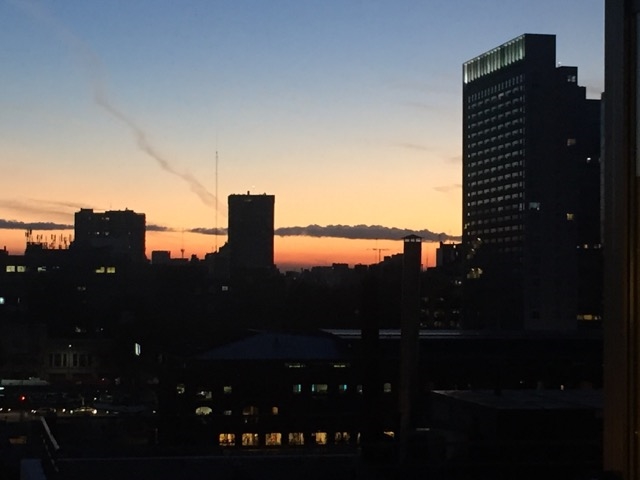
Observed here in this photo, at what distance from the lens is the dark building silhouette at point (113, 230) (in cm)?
4262

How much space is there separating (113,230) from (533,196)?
2093 cm

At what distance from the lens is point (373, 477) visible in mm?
4359

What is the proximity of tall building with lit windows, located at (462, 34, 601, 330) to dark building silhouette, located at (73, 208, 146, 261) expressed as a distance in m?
15.4

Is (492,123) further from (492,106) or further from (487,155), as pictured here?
(487,155)

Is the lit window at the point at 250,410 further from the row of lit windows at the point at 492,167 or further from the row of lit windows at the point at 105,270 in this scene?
the row of lit windows at the point at 492,167

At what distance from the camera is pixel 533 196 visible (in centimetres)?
3288

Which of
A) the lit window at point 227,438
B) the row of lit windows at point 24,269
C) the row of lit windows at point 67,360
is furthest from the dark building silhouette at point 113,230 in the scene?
the lit window at point 227,438

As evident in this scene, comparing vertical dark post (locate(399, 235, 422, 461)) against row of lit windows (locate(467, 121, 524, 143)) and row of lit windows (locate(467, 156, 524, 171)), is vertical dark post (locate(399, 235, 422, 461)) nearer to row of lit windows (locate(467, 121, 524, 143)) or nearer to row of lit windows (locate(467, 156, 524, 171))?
row of lit windows (locate(467, 156, 524, 171))

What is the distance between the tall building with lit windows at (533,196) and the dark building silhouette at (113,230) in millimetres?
15429

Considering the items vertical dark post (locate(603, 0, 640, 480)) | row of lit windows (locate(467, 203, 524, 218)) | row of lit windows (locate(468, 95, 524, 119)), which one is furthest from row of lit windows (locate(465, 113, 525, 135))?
vertical dark post (locate(603, 0, 640, 480))

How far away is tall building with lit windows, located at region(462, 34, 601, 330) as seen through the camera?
28.4m

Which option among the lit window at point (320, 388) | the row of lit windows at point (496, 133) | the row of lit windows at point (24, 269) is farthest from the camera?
the row of lit windows at point (496, 133)

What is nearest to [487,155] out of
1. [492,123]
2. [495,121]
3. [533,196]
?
[492,123]

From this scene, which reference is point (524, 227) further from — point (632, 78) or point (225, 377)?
point (632, 78)
